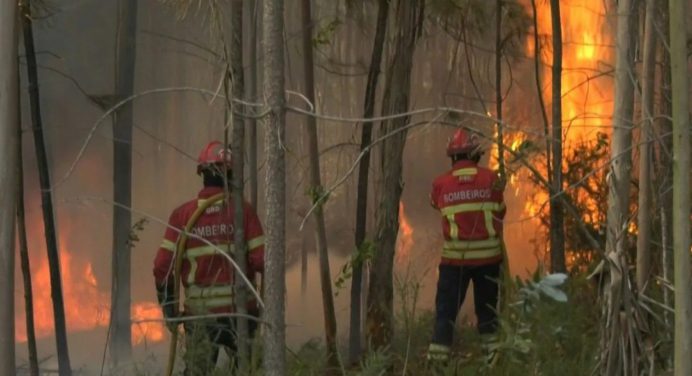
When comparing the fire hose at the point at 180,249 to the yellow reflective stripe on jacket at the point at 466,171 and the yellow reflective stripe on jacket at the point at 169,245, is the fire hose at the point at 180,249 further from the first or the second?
the yellow reflective stripe on jacket at the point at 466,171

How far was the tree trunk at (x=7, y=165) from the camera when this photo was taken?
205 inches

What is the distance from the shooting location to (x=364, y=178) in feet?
24.2

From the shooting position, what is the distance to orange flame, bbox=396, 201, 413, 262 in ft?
27.4

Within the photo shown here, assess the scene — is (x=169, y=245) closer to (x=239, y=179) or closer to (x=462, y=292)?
(x=239, y=179)

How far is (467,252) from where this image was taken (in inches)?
288

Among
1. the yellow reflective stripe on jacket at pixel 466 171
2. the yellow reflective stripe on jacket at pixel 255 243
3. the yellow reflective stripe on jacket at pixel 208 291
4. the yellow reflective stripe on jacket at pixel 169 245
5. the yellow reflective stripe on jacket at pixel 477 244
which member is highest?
the yellow reflective stripe on jacket at pixel 466 171

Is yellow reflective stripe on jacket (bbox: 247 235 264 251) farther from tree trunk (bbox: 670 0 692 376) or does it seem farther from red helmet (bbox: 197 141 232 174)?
tree trunk (bbox: 670 0 692 376)

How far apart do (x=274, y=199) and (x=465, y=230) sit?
3.45m

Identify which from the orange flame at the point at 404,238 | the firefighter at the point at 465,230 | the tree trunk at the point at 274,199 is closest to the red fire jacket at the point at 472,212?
the firefighter at the point at 465,230

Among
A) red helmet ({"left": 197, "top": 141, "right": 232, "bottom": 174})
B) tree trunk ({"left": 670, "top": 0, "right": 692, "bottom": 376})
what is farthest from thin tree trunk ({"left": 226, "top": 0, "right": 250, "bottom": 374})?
tree trunk ({"left": 670, "top": 0, "right": 692, "bottom": 376})

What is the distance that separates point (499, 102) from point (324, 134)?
4.42 feet

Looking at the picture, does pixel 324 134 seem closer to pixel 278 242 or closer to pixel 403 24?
pixel 403 24

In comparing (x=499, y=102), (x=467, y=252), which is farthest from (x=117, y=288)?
(x=499, y=102)

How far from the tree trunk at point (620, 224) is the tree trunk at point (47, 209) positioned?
11.9ft
